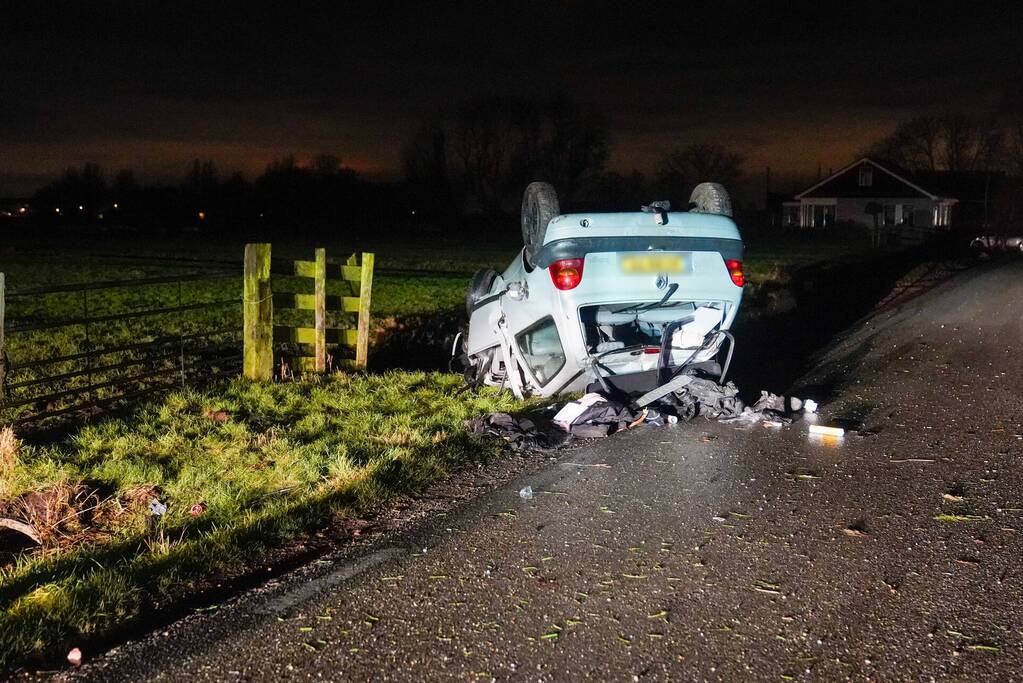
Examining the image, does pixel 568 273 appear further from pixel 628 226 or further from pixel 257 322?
pixel 257 322

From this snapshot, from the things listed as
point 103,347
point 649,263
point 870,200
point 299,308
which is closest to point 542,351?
point 649,263

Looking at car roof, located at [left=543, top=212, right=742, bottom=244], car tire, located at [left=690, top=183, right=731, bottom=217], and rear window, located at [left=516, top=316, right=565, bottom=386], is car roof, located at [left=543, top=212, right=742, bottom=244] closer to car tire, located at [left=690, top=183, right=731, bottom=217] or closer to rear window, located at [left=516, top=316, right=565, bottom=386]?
car tire, located at [left=690, top=183, right=731, bottom=217]

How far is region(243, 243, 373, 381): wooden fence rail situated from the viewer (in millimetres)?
9492

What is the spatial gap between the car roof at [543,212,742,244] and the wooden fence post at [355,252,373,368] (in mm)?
3326

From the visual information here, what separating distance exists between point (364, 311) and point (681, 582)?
22.3ft

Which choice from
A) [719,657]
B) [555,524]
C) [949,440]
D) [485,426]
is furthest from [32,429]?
[949,440]

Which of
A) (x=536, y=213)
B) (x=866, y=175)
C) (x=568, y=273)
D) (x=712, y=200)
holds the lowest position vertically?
(x=568, y=273)

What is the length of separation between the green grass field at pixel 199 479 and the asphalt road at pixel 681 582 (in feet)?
1.64

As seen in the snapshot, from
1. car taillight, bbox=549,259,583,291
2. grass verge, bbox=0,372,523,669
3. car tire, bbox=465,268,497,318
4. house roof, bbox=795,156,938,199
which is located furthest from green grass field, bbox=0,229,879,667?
house roof, bbox=795,156,938,199

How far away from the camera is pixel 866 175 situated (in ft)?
240

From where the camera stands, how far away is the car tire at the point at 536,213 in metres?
8.12

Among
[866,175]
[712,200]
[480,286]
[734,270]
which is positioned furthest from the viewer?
[866,175]

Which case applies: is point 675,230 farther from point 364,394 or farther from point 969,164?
point 969,164

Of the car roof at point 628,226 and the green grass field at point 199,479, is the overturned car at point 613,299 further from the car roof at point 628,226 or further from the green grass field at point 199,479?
the green grass field at point 199,479
